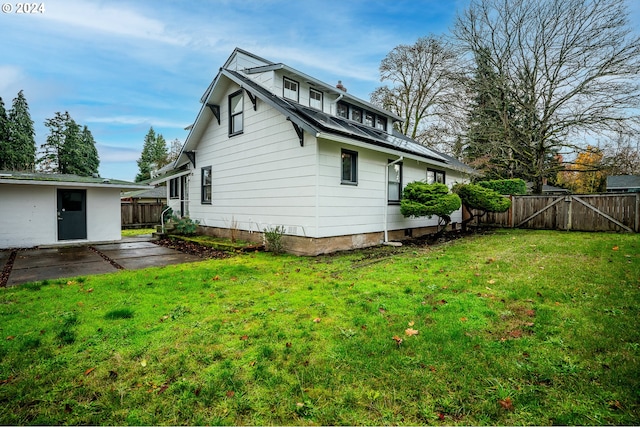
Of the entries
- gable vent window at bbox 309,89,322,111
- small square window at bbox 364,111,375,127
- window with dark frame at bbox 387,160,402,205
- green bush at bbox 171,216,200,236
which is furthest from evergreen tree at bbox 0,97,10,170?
window with dark frame at bbox 387,160,402,205

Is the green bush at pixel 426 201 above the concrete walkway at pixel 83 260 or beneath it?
above

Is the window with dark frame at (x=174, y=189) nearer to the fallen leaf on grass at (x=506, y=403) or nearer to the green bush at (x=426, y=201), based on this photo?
the green bush at (x=426, y=201)

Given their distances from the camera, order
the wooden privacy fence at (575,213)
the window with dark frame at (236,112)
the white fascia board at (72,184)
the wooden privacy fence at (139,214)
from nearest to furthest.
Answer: the white fascia board at (72,184) → the window with dark frame at (236,112) → the wooden privacy fence at (575,213) → the wooden privacy fence at (139,214)

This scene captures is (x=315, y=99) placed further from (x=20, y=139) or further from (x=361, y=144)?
(x=20, y=139)

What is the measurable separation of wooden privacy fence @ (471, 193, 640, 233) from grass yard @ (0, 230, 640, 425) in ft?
29.4

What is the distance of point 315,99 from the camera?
39.4 ft

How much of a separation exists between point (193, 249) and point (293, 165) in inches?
182

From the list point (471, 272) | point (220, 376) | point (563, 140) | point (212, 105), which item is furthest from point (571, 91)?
point (220, 376)

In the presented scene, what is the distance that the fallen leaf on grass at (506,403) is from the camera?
2153 millimetres

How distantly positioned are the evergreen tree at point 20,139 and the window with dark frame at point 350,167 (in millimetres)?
40793

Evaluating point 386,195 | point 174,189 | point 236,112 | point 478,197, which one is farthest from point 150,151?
point 478,197

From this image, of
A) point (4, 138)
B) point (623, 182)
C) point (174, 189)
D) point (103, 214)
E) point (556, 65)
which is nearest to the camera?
point (103, 214)

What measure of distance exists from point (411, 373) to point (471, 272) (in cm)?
413

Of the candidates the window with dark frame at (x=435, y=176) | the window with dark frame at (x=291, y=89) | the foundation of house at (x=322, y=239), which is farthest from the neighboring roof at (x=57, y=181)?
the window with dark frame at (x=435, y=176)
